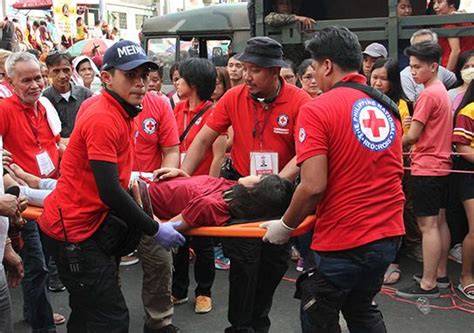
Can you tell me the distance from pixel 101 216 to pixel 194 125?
193 cm

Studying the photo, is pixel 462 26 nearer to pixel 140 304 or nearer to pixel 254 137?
pixel 254 137

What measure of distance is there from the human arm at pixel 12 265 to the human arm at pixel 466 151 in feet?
11.0

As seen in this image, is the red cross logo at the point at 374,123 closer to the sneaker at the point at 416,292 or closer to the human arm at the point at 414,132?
the human arm at the point at 414,132

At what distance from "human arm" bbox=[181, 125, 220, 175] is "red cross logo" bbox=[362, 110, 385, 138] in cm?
136

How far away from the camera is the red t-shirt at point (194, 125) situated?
469cm

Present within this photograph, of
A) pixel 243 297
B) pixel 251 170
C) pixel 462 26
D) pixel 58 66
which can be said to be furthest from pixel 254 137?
pixel 462 26

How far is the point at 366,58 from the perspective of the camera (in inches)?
239

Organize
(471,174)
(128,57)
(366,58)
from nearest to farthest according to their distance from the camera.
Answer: (128,57) < (471,174) < (366,58)

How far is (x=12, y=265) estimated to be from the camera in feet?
9.94

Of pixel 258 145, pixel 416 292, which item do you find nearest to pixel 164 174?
pixel 258 145

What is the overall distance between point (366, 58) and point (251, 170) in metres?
2.86

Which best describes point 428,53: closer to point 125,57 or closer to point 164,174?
point 164,174

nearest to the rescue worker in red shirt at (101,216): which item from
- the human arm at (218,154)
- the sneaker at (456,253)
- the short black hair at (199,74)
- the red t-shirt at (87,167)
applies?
the red t-shirt at (87,167)

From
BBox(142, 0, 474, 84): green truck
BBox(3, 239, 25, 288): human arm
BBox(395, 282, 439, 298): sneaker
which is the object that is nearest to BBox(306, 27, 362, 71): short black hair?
BBox(3, 239, 25, 288): human arm
